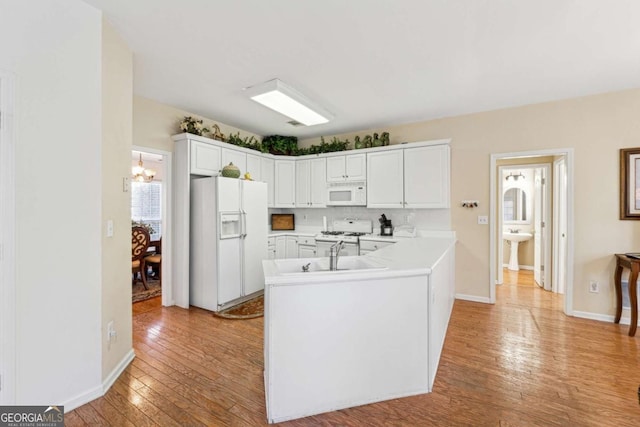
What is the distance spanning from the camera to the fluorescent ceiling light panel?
2955 mm

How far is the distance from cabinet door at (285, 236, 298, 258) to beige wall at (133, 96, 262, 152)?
2.39 meters

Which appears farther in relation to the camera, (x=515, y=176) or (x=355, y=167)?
(x=515, y=176)

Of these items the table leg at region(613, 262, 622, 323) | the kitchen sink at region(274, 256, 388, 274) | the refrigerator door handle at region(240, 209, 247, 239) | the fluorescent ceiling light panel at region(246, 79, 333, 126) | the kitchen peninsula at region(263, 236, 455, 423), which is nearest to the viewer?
the kitchen peninsula at region(263, 236, 455, 423)

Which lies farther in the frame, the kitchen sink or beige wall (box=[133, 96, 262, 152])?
beige wall (box=[133, 96, 262, 152])

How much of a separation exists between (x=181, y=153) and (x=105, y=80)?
1.74m

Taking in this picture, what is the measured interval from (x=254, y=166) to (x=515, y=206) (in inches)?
221

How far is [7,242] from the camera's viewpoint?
61.0 inches

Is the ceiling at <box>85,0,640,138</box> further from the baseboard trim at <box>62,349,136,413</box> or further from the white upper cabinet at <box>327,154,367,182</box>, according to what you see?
the baseboard trim at <box>62,349,136,413</box>


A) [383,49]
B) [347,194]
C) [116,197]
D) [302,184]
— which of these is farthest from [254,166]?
[383,49]

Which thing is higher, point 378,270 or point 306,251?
point 378,270

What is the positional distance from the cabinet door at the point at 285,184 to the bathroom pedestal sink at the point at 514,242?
4525 millimetres

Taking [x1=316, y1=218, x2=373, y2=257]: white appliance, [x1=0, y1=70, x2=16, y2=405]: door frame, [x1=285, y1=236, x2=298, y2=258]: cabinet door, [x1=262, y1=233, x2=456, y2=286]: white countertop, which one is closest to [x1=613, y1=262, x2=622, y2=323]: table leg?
[x1=262, y1=233, x2=456, y2=286]: white countertop

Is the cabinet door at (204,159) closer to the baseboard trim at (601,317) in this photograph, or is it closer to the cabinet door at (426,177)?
the cabinet door at (426,177)

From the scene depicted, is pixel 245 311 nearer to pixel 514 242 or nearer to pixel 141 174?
pixel 141 174
